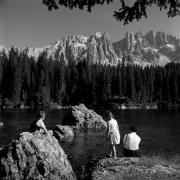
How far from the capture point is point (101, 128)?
58781 mm

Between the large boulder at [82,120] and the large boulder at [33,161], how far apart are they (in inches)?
1454

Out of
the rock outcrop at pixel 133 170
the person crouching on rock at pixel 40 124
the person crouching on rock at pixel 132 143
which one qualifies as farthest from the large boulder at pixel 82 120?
the rock outcrop at pixel 133 170

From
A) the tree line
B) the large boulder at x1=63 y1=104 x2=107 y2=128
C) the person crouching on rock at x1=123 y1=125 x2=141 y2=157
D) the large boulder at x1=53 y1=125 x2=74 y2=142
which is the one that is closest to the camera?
the person crouching on rock at x1=123 y1=125 x2=141 y2=157

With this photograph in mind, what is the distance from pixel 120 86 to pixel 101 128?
386ft

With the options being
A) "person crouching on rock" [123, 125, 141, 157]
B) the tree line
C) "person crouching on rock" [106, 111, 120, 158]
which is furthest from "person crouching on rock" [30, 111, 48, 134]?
the tree line

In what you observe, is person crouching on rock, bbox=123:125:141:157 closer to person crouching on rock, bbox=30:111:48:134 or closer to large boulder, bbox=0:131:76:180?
large boulder, bbox=0:131:76:180

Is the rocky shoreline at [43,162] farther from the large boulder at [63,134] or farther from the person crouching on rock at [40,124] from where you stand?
the large boulder at [63,134]

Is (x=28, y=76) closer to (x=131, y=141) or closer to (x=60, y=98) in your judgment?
(x=60, y=98)

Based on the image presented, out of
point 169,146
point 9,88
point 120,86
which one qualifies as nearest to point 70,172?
point 169,146

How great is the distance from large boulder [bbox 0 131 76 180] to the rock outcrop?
3.43 metres

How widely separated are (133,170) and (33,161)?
270 inches

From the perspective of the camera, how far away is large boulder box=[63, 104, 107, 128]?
59.3 meters

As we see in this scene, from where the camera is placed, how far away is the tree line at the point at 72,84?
16225 cm

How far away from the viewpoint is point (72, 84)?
189000 mm
